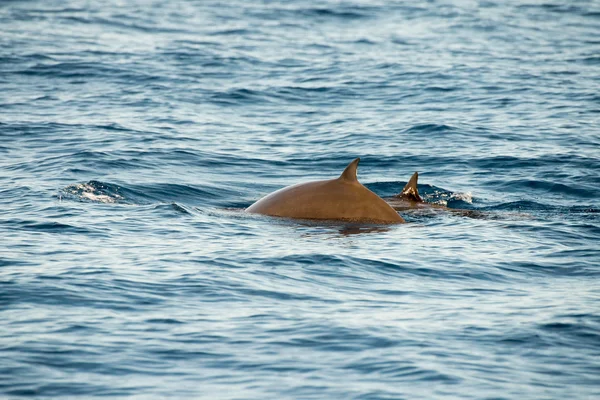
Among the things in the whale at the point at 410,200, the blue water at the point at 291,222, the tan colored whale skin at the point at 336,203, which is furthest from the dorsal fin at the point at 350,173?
the whale at the point at 410,200

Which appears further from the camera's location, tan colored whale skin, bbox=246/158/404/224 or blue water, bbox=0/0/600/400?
tan colored whale skin, bbox=246/158/404/224

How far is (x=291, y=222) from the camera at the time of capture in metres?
12.3

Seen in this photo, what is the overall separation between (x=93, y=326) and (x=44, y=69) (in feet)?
65.0

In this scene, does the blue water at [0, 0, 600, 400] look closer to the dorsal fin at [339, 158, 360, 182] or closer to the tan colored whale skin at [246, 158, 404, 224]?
the tan colored whale skin at [246, 158, 404, 224]

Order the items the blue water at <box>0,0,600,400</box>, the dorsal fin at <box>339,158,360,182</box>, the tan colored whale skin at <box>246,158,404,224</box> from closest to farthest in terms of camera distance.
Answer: the blue water at <box>0,0,600,400</box> < the dorsal fin at <box>339,158,360,182</box> < the tan colored whale skin at <box>246,158,404,224</box>

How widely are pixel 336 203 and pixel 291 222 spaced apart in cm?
64

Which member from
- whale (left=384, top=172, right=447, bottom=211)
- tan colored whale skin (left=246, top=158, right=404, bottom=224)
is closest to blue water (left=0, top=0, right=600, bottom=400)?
tan colored whale skin (left=246, top=158, right=404, bottom=224)

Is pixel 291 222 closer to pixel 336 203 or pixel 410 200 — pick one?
Result: pixel 336 203

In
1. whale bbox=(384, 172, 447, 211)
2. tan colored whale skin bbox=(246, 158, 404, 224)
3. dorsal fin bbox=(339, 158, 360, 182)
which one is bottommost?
whale bbox=(384, 172, 447, 211)

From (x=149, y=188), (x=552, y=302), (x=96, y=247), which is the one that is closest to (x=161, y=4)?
(x=149, y=188)

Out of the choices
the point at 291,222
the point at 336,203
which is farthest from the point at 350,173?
the point at 291,222

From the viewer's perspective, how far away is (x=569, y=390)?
7.18 metres

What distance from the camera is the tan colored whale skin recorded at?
12.3m

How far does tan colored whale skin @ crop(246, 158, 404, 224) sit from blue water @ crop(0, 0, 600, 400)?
0.29 meters
